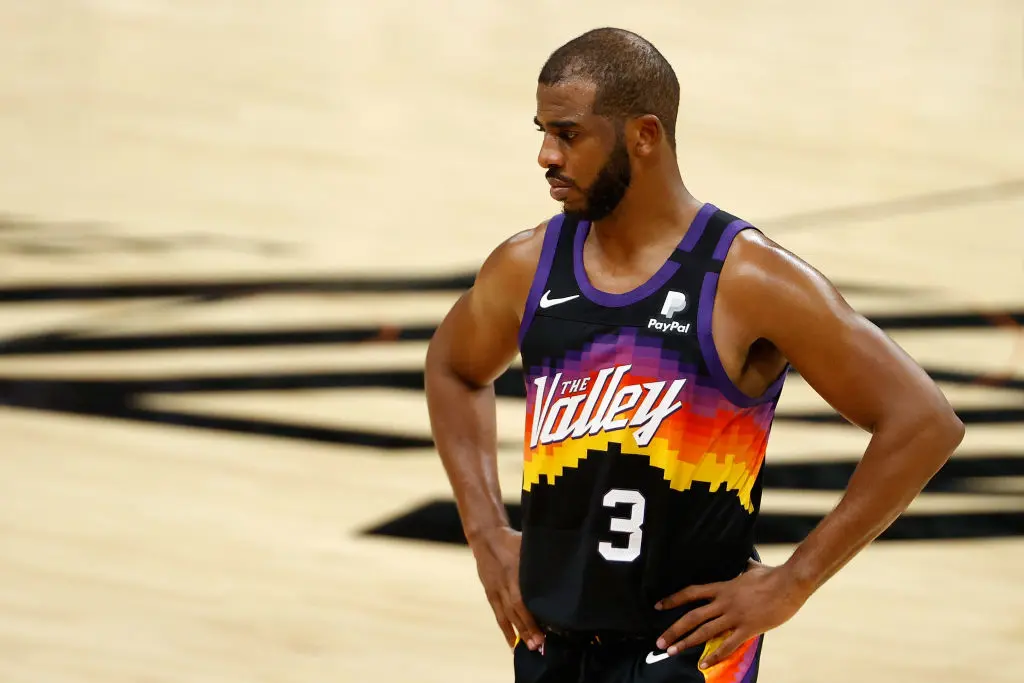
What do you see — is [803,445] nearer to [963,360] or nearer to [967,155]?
[963,360]

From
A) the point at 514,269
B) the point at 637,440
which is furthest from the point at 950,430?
the point at 514,269

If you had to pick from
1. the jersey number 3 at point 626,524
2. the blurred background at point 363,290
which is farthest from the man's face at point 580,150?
the blurred background at point 363,290

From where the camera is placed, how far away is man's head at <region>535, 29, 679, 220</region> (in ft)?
7.13

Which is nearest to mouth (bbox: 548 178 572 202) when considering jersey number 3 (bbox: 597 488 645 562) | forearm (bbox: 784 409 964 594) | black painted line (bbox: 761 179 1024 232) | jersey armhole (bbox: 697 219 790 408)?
jersey armhole (bbox: 697 219 790 408)

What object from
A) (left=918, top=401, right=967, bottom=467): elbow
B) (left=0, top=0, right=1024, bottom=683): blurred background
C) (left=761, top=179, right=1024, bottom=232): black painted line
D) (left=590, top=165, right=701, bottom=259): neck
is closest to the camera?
(left=918, top=401, right=967, bottom=467): elbow

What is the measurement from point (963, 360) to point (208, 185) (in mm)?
3945

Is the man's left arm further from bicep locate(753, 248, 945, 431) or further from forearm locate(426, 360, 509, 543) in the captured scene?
forearm locate(426, 360, 509, 543)

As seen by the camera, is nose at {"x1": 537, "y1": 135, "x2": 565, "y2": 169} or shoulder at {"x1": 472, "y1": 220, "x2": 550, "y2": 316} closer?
nose at {"x1": 537, "y1": 135, "x2": 565, "y2": 169}

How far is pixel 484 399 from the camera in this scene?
2.62m

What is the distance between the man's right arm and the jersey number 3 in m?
0.20

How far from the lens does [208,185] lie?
837 cm

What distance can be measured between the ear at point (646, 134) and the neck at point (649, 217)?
4 cm

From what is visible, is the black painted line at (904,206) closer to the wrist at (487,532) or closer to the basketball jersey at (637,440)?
the wrist at (487,532)

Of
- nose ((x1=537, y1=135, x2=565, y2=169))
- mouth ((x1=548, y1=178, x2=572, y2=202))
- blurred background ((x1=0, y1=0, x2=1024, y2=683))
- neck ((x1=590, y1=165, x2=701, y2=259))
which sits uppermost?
nose ((x1=537, y1=135, x2=565, y2=169))
